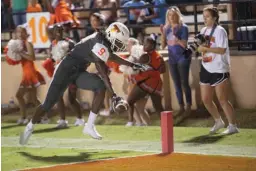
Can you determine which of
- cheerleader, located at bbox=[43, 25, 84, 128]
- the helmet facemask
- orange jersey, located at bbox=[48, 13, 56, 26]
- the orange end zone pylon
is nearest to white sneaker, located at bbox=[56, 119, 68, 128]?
cheerleader, located at bbox=[43, 25, 84, 128]

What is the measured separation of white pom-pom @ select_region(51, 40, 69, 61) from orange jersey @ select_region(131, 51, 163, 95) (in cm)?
125

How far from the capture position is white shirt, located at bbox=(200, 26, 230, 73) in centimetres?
1299

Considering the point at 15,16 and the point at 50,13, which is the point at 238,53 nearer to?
the point at 50,13

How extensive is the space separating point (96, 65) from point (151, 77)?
8.84 ft

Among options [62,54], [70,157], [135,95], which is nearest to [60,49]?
[62,54]

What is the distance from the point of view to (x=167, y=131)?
436 inches

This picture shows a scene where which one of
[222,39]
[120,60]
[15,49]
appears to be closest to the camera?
[120,60]

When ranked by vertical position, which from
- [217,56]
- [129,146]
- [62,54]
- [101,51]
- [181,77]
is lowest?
[129,146]

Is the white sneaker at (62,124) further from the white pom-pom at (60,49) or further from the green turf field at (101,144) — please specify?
the white pom-pom at (60,49)

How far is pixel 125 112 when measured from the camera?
16188mm

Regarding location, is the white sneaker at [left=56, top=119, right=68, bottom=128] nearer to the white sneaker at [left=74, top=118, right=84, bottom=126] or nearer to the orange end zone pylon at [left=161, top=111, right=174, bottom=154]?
the white sneaker at [left=74, top=118, right=84, bottom=126]

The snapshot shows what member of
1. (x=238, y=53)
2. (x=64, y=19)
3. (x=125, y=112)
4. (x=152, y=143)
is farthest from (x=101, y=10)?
(x=152, y=143)

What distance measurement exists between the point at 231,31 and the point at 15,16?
538cm

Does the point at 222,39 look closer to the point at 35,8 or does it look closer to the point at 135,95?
the point at 135,95
